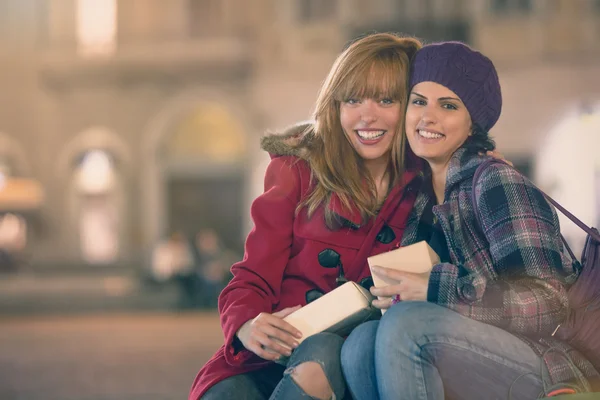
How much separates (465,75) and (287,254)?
28.7 inches

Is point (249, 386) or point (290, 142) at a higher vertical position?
point (290, 142)

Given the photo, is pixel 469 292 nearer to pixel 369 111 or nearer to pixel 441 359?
pixel 441 359

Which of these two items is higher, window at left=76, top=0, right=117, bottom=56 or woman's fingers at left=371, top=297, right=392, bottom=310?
woman's fingers at left=371, top=297, right=392, bottom=310

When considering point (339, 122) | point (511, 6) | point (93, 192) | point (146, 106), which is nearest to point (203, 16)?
point (146, 106)

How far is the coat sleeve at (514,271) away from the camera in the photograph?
2328 mm

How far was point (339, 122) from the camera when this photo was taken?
9.80ft

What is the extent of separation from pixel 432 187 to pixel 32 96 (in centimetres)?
1876

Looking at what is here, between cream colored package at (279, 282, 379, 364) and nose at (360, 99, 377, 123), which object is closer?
cream colored package at (279, 282, 379, 364)

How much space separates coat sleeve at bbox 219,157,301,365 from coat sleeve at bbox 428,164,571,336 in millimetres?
571

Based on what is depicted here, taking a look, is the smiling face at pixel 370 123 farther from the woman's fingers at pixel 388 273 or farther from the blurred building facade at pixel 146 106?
the blurred building facade at pixel 146 106

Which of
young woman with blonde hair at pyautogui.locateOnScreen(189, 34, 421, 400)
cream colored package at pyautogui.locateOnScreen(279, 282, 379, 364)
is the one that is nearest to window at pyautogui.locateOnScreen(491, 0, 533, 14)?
young woman with blonde hair at pyautogui.locateOnScreen(189, 34, 421, 400)

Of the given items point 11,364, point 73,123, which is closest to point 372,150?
point 11,364

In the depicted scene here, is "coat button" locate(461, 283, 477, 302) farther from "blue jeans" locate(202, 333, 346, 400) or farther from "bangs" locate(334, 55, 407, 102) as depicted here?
"bangs" locate(334, 55, 407, 102)

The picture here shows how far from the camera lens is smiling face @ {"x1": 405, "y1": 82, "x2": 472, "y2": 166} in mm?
2760
